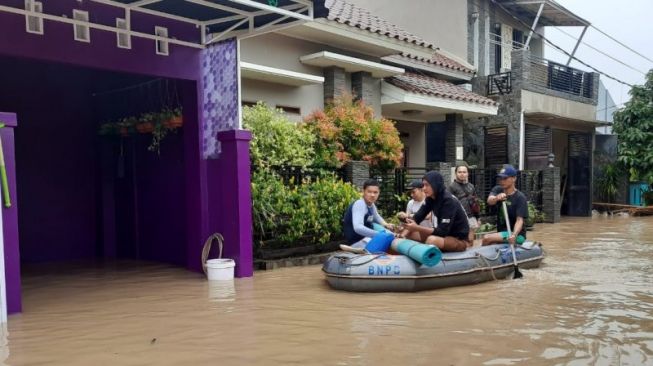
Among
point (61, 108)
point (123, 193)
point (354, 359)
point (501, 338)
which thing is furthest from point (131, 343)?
point (61, 108)

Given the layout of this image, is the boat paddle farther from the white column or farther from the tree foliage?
the tree foliage

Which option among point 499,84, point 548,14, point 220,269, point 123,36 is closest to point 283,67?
point 123,36

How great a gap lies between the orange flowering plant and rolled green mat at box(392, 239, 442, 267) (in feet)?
12.3

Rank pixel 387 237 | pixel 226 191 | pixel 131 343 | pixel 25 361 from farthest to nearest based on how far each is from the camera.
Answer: pixel 226 191
pixel 387 237
pixel 131 343
pixel 25 361

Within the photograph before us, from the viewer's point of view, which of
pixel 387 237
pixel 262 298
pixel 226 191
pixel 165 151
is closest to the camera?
pixel 262 298

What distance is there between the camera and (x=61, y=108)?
10.1 metres

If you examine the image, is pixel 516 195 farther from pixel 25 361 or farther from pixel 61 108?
pixel 61 108

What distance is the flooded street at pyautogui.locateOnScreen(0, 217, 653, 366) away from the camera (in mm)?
4680

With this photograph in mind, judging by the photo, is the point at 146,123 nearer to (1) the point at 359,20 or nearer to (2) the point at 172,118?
(2) the point at 172,118

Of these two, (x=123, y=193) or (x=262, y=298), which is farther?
(x=123, y=193)

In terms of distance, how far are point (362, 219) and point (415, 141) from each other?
31.5 feet

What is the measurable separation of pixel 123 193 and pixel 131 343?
5715 millimetres

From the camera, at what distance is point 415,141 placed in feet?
56.9

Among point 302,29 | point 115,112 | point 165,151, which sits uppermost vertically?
point 302,29
